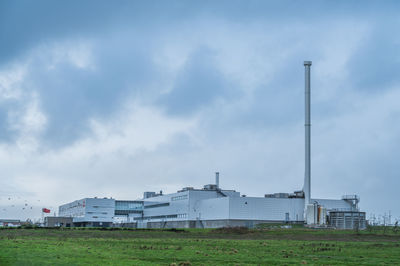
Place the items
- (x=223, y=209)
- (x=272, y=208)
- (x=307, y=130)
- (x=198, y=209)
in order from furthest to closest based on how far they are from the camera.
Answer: (x=198, y=209) < (x=272, y=208) < (x=223, y=209) < (x=307, y=130)

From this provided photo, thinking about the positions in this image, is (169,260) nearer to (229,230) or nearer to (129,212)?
(229,230)

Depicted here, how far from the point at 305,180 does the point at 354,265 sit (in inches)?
3556

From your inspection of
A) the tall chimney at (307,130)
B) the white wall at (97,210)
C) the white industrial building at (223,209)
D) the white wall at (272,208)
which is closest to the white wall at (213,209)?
the white industrial building at (223,209)

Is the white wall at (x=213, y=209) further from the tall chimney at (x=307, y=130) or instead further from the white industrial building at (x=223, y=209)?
the tall chimney at (x=307, y=130)

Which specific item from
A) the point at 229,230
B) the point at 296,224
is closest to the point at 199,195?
the point at 296,224

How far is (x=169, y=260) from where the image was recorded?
28.6 metres

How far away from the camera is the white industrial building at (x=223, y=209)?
386 ft

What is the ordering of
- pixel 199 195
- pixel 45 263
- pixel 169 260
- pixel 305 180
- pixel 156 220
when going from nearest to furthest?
pixel 45 263 < pixel 169 260 < pixel 305 180 < pixel 199 195 < pixel 156 220

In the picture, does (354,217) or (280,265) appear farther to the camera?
(354,217)

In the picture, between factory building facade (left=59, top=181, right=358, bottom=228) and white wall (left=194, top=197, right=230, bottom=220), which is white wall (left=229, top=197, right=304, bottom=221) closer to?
factory building facade (left=59, top=181, right=358, bottom=228)

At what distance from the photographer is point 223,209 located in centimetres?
12412

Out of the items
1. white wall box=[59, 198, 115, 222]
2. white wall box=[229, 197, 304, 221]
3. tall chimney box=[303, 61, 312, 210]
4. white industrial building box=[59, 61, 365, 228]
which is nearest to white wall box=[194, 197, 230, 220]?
white industrial building box=[59, 61, 365, 228]

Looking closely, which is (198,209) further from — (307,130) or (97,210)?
(307,130)

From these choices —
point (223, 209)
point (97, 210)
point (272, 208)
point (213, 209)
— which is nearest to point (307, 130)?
point (272, 208)
